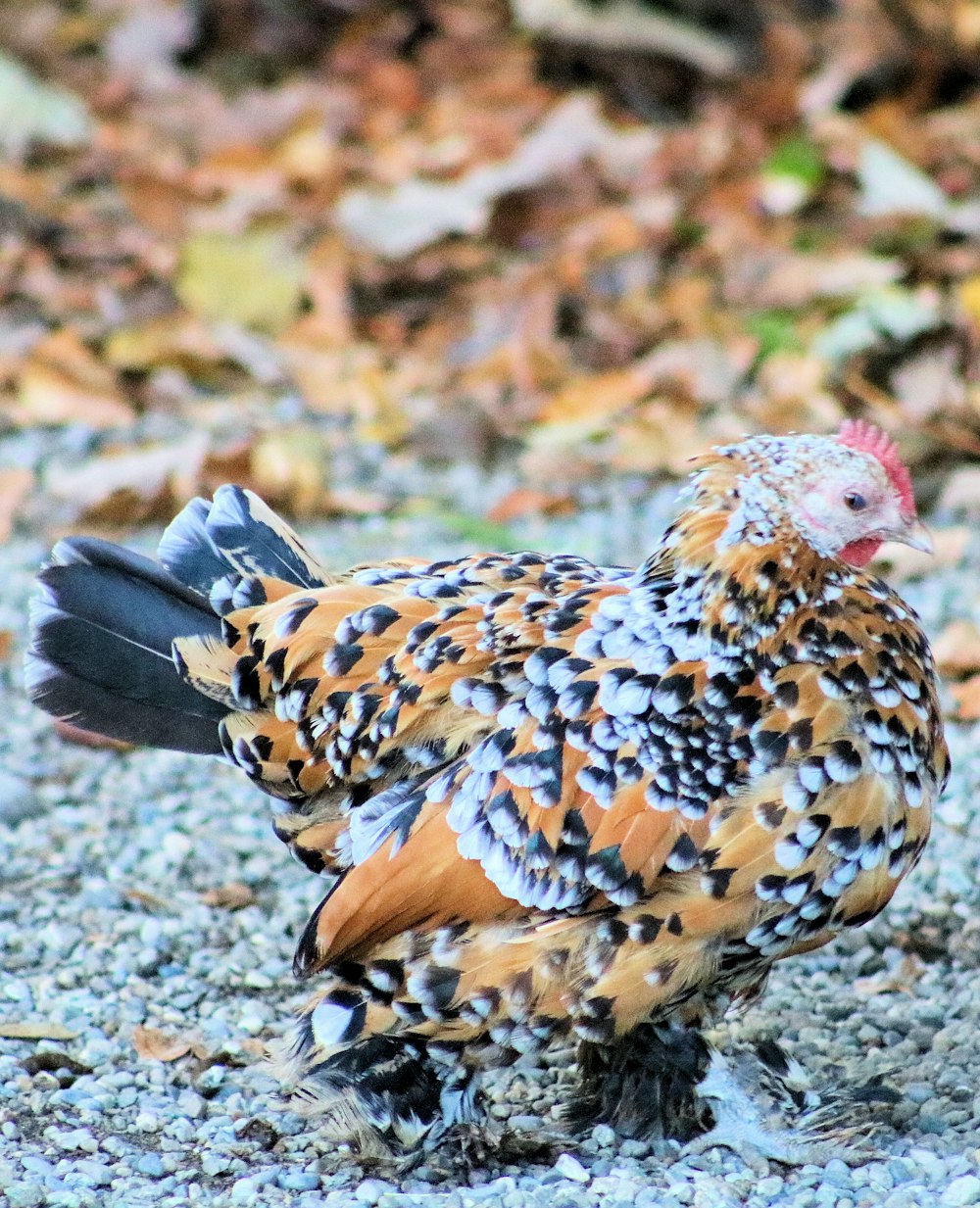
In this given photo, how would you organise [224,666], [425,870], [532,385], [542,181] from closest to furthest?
1. [425,870]
2. [224,666]
3. [532,385]
4. [542,181]

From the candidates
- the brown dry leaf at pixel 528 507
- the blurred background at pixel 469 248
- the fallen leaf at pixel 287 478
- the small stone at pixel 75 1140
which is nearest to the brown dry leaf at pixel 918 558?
the blurred background at pixel 469 248

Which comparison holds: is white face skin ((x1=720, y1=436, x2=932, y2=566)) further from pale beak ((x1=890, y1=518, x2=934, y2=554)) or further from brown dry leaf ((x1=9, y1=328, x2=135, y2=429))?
brown dry leaf ((x1=9, y1=328, x2=135, y2=429))

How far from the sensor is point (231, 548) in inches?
138

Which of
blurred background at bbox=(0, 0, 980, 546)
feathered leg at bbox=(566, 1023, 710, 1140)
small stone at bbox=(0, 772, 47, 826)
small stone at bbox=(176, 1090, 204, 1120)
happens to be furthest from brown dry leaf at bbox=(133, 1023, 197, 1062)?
blurred background at bbox=(0, 0, 980, 546)

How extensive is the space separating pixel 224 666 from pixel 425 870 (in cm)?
63

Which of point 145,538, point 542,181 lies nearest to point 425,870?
point 145,538

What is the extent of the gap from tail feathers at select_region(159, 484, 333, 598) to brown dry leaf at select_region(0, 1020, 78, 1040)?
0.91m

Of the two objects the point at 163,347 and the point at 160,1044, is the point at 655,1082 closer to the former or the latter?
the point at 160,1044

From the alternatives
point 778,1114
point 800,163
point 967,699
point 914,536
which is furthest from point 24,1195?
point 800,163

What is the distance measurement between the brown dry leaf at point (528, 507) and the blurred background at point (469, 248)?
0.06ft

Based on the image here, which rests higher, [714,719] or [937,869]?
[714,719]

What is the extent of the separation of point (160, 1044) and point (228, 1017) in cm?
17

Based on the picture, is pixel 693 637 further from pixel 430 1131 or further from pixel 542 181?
pixel 542 181

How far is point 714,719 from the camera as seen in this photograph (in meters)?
2.99
